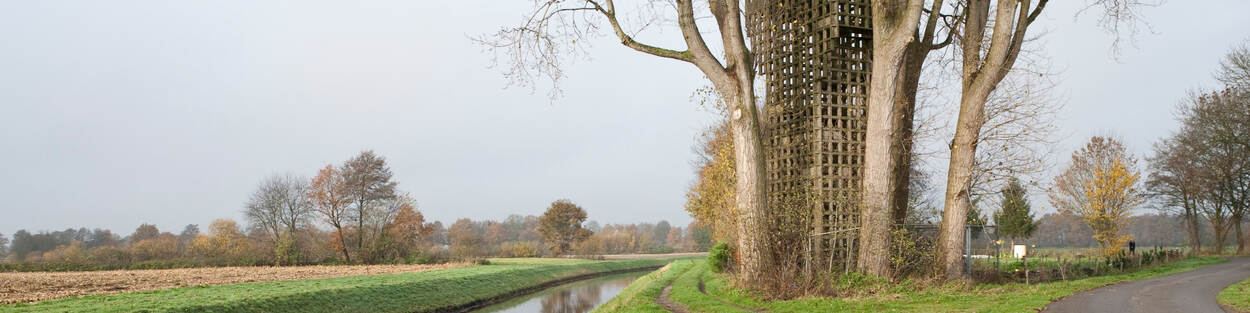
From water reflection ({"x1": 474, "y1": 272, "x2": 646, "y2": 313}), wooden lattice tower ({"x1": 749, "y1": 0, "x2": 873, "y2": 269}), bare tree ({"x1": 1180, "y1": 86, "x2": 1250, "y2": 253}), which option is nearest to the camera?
wooden lattice tower ({"x1": 749, "y1": 0, "x2": 873, "y2": 269})

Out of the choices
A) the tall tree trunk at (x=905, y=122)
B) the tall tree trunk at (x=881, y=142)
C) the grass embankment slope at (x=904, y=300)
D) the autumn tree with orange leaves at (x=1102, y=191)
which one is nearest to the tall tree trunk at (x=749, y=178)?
the grass embankment slope at (x=904, y=300)

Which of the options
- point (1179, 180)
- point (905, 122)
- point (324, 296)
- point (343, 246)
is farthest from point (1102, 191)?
point (343, 246)

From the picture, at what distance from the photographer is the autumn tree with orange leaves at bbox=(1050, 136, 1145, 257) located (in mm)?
27531

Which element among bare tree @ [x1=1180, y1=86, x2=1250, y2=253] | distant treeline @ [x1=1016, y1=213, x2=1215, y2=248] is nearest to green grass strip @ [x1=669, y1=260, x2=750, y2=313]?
bare tree @ [x1=1180, y1=86, x2=1250, y2=253]

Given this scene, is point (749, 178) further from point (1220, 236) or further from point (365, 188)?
point (365, 188)

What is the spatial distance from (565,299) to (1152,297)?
18355mm

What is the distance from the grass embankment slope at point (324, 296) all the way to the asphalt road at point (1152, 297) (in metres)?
15.1

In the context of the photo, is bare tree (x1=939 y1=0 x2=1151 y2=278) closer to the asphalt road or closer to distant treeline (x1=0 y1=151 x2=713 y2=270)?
the asphalt road

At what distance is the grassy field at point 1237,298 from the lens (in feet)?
32.6

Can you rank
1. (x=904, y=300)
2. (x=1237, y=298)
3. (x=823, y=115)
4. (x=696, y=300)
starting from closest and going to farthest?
(x=1237, y=298)
(x=904, y=300)
(x=696, y=300)
(x=823, y=115)

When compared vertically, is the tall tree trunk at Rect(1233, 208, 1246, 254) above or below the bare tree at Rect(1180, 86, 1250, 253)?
below

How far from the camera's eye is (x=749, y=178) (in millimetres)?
13250

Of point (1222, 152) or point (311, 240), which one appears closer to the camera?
point (1222, 152)

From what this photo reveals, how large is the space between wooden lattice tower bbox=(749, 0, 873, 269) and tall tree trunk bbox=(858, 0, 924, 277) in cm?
46
